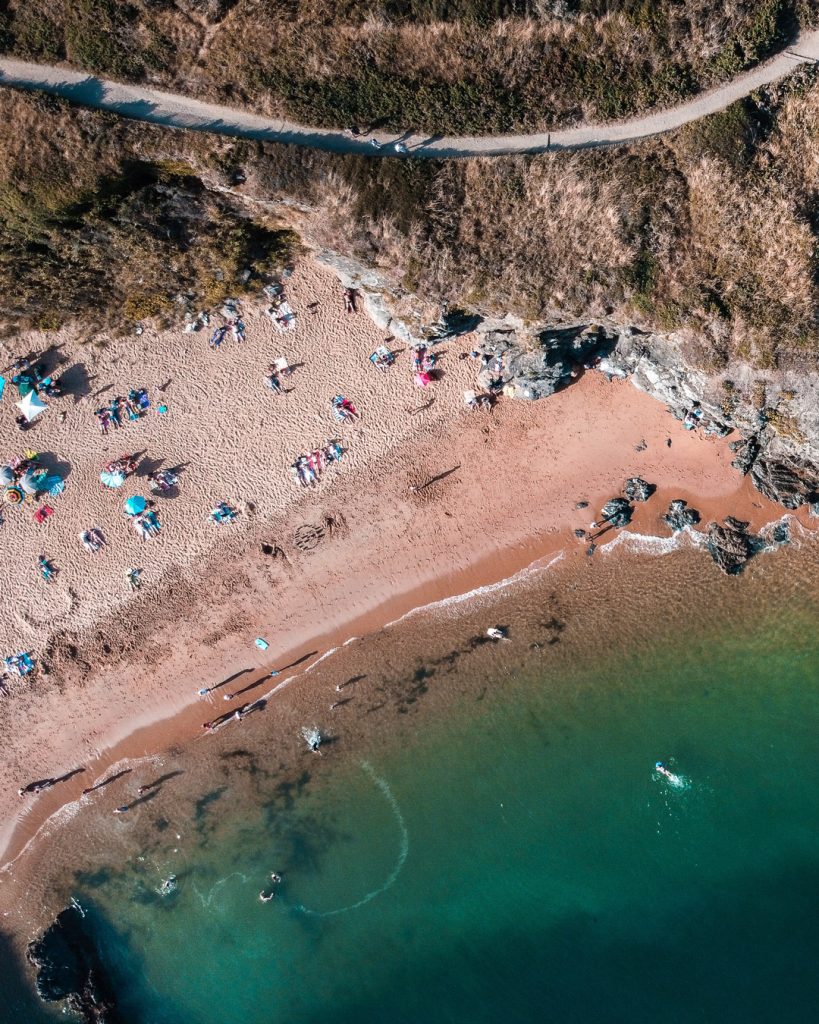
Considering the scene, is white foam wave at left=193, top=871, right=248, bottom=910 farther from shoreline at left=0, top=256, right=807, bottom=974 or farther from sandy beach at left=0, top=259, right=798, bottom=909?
sandy beach at left=0, top=259, right=798, bottom=909

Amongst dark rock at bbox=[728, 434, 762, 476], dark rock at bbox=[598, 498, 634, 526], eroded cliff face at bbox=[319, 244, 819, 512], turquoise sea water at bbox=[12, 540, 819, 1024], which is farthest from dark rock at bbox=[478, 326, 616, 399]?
turquoise sea water at bbox=[12, 540, 819, 1024]

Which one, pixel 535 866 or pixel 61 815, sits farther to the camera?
pixel 535 866

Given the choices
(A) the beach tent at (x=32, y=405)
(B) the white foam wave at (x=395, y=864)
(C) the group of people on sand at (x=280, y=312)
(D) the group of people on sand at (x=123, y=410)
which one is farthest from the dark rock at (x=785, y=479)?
(A) the beach tent at (x=32, y=405)

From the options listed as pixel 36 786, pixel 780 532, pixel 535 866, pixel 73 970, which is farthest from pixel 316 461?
pixel 73 970

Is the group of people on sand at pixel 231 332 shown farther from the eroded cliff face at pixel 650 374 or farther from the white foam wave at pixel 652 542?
the white foam wave at pixel 652 542

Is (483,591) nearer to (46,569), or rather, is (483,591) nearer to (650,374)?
(650,374)

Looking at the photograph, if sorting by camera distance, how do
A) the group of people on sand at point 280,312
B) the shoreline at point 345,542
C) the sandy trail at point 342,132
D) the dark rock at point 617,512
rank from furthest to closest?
1. the dark rock at point 617,512
2. the shoreline at point 345,542
3. the group of people on sand at point 280,312
4. the sandy trail at point 342,132

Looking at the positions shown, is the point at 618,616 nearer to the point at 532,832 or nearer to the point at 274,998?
the point at 532,832
